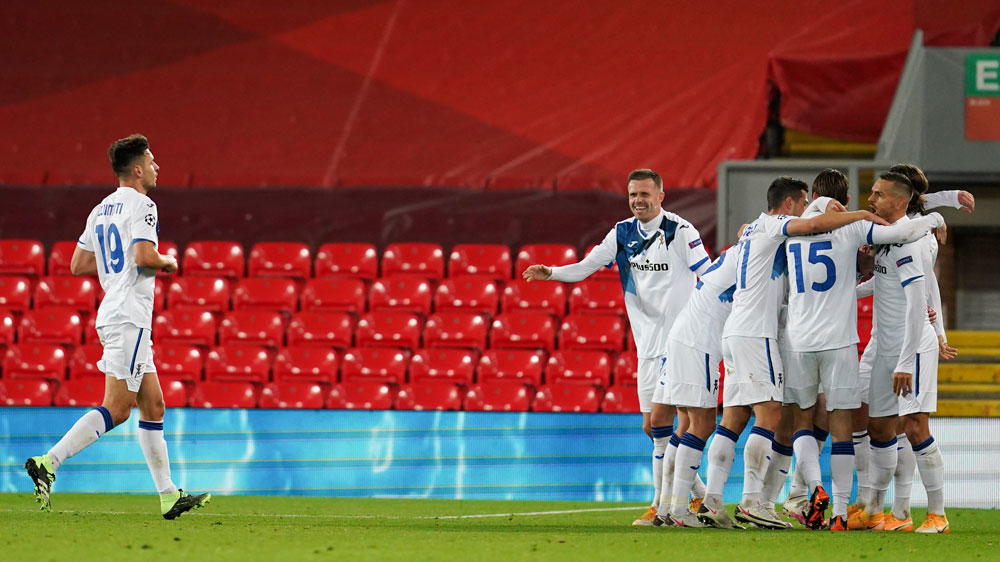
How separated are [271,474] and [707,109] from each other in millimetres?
7596

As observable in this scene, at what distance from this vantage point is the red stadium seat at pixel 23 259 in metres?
13.6

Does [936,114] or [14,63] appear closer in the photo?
[936,114]

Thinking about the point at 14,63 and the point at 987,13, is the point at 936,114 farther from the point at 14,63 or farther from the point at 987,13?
the point at 14,63

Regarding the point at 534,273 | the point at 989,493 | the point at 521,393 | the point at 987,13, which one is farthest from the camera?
the point at 987,13

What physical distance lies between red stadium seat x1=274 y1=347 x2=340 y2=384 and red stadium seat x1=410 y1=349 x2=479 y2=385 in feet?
2.55

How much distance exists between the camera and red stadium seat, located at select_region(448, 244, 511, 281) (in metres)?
13.3

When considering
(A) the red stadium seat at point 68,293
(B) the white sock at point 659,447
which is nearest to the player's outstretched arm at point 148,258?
(B) the white sock at point 659,447

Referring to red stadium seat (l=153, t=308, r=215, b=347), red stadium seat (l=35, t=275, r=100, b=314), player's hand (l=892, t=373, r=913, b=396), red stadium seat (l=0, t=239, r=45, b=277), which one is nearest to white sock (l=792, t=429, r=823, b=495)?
player's hand (l=892, t=373, r=913, b=396)

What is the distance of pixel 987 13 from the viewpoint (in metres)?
15.3

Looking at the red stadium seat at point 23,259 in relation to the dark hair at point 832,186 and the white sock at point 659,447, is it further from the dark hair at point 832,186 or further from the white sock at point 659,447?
the dark hair at point 832,186

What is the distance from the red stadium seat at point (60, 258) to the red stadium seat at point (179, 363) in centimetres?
203

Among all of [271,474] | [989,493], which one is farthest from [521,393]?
[989,493]

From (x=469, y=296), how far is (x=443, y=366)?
3.66ft

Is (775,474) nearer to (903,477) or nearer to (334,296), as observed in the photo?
(903,477)
